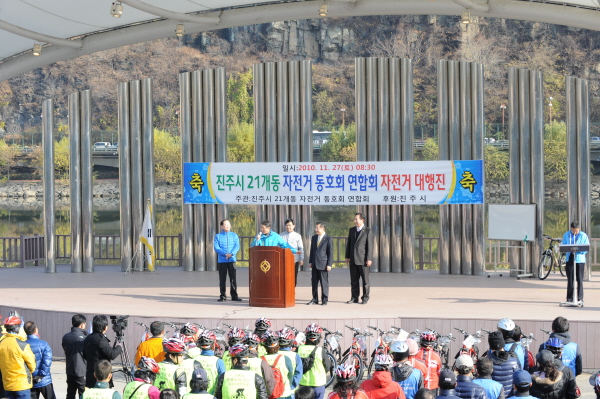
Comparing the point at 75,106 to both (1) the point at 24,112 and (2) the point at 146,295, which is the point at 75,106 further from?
(1) the point at 24,112

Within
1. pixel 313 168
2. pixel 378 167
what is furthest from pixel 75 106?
pixel 378 167

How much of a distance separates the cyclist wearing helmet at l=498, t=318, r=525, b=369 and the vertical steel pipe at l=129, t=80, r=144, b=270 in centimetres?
927

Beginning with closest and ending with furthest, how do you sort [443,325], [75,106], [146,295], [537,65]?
[443,325] → [146,295] → [75,106] → [537,65]

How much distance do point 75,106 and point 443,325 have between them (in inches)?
341

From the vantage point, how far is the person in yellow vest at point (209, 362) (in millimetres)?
6203

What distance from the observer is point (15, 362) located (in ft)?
23.1

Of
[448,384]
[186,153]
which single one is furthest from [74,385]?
[186,153]

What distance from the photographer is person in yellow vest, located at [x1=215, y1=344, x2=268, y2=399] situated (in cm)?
548

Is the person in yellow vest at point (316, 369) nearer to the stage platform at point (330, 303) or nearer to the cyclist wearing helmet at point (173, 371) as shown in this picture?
the cyclist wearing helmet at point (173, 371)

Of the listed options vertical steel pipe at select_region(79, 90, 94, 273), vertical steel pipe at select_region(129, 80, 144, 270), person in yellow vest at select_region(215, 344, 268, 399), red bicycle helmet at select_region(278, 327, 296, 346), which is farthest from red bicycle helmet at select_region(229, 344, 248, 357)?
vertical steel pipe at select_region(79, 90, 94, 273)

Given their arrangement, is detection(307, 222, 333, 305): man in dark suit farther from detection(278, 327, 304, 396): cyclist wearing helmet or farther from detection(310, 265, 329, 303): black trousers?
detection(278, 327, 304, 396): cyclist wearing helmet

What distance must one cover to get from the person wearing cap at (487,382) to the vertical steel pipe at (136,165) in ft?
33.9

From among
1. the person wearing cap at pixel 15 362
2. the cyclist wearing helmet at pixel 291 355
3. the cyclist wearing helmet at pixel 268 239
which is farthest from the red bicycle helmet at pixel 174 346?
the cyclist wearing helmet at pixel 268 239

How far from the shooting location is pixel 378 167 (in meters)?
14.5
